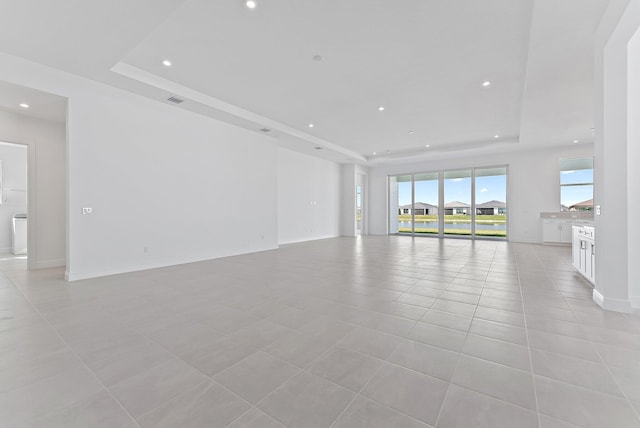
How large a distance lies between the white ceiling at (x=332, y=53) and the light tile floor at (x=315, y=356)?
10.9 ft

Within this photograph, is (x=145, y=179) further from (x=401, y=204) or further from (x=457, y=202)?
(x=457, y=202)

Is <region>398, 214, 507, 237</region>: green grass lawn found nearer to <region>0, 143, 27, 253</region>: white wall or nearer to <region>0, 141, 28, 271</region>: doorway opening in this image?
<region>0, 141, 28, 271</region>: doorway opening

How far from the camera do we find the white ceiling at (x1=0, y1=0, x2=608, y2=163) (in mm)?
3000

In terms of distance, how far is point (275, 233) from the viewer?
8.13 m

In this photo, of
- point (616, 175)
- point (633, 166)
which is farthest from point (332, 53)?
point (633, 166)

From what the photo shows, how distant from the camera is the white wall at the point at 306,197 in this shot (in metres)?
9.26

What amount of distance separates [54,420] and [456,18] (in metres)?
4.93

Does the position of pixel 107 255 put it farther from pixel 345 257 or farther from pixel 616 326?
pixel 616 326

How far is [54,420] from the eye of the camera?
56.6 inches

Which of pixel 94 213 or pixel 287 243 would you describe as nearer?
pixel 94 213

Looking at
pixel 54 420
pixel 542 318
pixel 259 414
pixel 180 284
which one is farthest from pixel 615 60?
pixel 180 284

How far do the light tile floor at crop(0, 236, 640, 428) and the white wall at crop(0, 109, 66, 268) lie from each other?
198 cm

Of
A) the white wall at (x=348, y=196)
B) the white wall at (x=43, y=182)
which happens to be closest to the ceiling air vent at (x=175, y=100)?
the white wall at (x=43, y=182)

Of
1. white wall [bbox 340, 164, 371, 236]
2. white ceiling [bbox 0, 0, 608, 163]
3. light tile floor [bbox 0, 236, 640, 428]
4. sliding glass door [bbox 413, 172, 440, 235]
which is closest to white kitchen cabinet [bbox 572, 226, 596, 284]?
light tile floor [bbox 0, 236, 640, 428]
